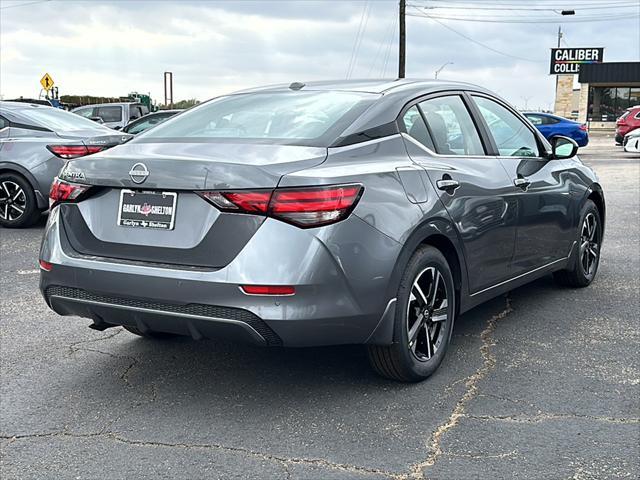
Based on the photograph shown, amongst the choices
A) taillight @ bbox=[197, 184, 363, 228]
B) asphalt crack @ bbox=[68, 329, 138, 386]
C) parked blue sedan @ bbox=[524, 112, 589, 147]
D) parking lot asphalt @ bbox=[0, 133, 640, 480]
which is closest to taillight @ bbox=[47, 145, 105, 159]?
parking lot asphalt @ bbox=[0, 133, 640, 480]

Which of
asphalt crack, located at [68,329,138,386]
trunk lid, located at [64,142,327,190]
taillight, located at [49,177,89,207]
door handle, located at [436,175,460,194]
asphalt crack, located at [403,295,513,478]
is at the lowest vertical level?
asphalt crack, located at [68,329,138,386]

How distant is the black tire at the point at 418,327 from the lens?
383 centimetres

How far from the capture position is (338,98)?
433 centimetres

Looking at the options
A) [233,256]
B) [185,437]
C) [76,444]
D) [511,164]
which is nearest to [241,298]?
[233,256]

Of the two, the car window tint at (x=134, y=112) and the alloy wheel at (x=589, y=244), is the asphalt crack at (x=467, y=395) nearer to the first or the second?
the alloy wheel at (x=589, y=244)

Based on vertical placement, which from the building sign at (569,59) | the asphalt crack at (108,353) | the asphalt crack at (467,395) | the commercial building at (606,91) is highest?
the building sign at (569,59)

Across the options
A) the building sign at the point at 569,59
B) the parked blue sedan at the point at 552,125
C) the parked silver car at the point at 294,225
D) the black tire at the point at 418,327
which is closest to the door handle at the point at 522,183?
the parked silver car at the point at 294,225

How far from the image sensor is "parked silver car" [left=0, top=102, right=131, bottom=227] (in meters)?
9.37

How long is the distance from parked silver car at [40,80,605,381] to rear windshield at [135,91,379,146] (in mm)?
15

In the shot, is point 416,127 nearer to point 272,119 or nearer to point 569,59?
point 272,119

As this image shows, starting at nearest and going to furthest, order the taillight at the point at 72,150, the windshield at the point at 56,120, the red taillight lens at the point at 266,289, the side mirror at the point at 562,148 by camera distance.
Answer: the red taillight lens at the point at 266,289 < the side mirror at the point at 562,148 < the taillight at the point at 72,150 < the windshield at the point at 56,120

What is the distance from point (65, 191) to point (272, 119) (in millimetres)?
1132

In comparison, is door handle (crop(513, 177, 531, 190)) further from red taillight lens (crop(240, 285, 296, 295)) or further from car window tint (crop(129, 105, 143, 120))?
car window tint (crop(129, 105, 143, 120))

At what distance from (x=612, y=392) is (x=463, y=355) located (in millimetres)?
893
